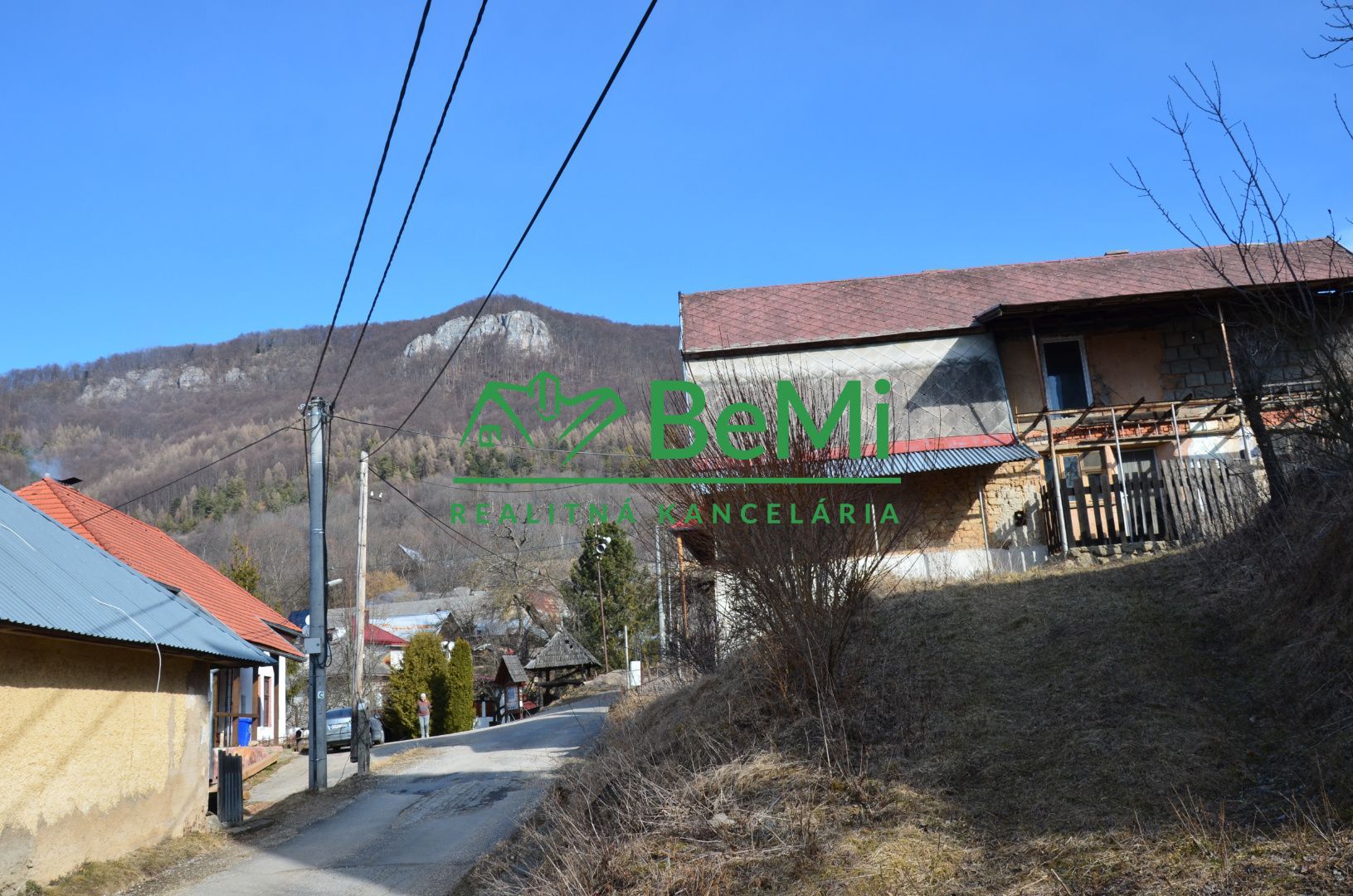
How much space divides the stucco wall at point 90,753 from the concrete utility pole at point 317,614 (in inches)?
142

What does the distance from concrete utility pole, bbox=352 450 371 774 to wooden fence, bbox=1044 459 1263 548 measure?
42.1 ft

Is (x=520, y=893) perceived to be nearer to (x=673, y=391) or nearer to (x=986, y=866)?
(x=986, y=866)

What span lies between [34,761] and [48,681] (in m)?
0.79

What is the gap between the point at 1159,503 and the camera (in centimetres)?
1582

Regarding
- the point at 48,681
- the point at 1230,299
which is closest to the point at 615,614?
the point at 1230,299

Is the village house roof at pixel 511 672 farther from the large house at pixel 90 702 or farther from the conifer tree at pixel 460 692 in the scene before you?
the large house at pixel 90 702

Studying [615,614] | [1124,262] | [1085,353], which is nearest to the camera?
[1085,353]

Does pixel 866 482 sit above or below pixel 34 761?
above

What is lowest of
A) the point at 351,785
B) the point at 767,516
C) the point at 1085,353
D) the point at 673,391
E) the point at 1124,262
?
the point at 351,785

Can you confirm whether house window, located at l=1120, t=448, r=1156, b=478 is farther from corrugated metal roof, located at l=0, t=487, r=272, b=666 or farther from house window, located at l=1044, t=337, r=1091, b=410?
corrugated metal roof, located at l=0, t=487, r=272, b=666

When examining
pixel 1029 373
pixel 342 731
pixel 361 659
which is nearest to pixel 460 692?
pixel 342 731

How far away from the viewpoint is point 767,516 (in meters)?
9.48

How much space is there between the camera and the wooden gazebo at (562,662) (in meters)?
43.9

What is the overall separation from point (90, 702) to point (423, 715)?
23.1 metres
